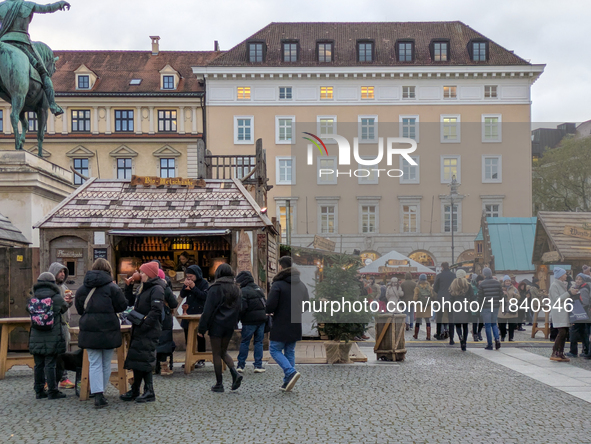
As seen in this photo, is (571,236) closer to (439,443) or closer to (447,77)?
(439,443)

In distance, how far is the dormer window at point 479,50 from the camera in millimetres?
46094

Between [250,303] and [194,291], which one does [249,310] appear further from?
[194,291]

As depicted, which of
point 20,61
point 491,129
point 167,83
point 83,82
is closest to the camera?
point 20,61

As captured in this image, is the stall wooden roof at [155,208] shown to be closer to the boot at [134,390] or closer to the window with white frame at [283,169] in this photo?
the boot at [134,390]

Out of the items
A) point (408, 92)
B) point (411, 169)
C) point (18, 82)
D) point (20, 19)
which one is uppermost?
point (408, 92)

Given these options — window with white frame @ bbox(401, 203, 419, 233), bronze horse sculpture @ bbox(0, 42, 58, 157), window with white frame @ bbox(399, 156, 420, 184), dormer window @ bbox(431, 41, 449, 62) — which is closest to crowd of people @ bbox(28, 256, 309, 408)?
window with white frame @ bbox(399, 156, 420, 184)

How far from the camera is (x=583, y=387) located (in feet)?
31.4

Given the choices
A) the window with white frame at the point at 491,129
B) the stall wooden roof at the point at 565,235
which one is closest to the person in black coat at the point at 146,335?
the stall wooden roof at the point at 565,235

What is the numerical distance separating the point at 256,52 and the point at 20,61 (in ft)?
97.1

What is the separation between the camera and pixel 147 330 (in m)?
8.16

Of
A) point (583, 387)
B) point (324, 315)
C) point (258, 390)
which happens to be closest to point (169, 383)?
point (258, 390)

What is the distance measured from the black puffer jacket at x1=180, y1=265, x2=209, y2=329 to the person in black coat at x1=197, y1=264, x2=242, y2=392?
1.53 metres

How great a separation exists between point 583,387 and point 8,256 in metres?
10.6

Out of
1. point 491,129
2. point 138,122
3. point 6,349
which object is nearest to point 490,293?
point 6,349
